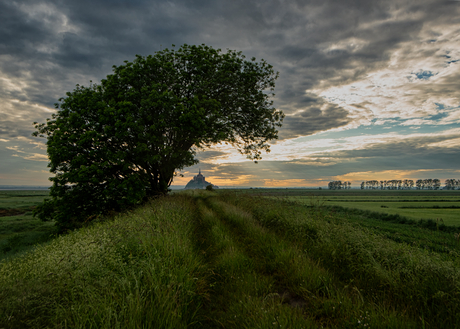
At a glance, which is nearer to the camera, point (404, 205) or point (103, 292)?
point (103, 292)

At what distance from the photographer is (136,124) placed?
1415 cm

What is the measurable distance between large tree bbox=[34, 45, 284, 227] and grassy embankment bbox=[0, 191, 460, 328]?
10552 mm

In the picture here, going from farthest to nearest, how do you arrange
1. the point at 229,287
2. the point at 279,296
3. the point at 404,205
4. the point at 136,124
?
the point at 404,205 → the point at 136,124 → the point at 229,287 → the point at 279,296

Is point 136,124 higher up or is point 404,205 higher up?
point 136,124

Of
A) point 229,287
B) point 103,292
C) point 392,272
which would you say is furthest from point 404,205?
point 103,292

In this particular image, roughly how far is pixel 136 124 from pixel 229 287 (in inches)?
517

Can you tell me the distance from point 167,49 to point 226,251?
18124 mm

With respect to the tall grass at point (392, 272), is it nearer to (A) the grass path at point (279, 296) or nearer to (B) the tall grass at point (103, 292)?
(A) the grass path at point (279, 296)

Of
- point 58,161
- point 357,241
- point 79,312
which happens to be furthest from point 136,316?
point 58,161

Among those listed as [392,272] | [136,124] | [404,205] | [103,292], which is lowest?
[404,205]

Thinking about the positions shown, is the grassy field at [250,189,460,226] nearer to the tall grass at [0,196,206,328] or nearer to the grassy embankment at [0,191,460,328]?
the grassy embankment at [0,191,460,328]

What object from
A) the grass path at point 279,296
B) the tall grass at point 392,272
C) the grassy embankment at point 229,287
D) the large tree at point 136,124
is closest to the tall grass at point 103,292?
the grassy embankment at point 229,287

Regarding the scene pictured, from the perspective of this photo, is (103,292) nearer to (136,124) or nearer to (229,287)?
(229,287)

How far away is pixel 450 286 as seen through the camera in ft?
11.7
